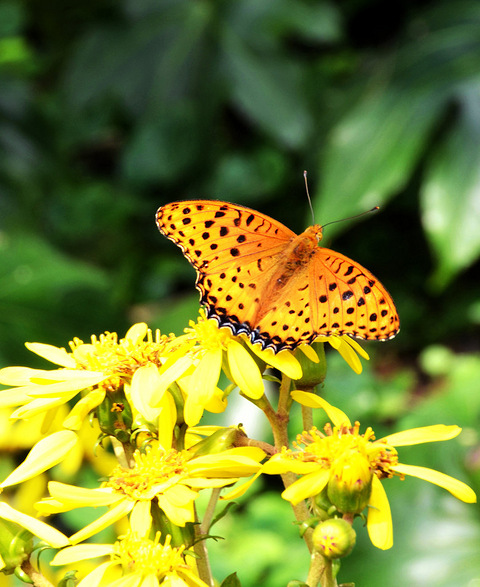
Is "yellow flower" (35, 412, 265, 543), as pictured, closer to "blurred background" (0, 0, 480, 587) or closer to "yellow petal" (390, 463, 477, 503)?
"yellow petal" (390, 463, 477, 503)

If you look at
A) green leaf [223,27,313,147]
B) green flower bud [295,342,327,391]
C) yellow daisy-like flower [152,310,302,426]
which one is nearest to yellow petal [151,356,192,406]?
yellow daisy-like flower [152,310,302,426]

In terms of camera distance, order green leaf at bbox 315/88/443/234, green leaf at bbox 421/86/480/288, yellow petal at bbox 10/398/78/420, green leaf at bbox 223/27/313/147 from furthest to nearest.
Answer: green leaf at bbox 223/27/313/147 → green leaf at bbox 315/88/443/234 → green leaf at bbox 421/86/480/288 → yellow petal at bbox 10/398/78/420

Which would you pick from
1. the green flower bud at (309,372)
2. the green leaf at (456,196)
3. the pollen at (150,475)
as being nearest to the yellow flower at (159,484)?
the pollen at (150,475)

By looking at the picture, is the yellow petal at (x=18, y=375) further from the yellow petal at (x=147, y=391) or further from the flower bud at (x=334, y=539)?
the flower bud at (x=334, y=539)

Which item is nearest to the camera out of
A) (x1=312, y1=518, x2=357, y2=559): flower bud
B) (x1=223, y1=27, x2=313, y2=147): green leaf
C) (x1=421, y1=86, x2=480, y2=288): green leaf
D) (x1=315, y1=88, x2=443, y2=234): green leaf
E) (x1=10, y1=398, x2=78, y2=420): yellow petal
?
(x1=312, y1=518, x2=357, y2=559): flower bud

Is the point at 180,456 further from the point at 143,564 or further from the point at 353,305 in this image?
the point at 353,305

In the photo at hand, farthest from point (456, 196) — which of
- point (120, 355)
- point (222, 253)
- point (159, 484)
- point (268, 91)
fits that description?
point (159, 484)
